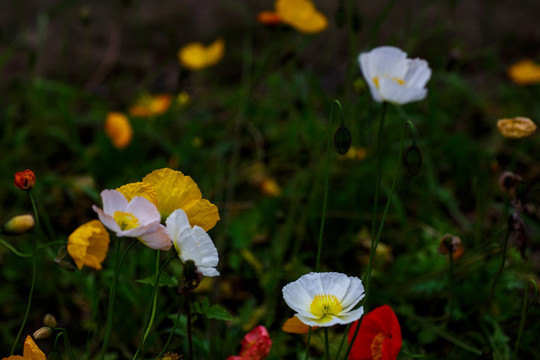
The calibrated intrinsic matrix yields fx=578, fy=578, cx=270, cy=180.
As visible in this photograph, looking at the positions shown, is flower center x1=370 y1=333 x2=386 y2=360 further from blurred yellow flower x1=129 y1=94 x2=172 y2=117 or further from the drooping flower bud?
blurred yellow flower x1=129 y1=94 x2=172 y2=117

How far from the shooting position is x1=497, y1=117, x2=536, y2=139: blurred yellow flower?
1.10 m

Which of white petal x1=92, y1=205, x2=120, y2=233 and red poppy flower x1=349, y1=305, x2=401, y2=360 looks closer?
white petal x1=92, y1=205, x2=120, y2=233

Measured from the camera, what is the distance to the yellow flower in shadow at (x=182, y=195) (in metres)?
0.80

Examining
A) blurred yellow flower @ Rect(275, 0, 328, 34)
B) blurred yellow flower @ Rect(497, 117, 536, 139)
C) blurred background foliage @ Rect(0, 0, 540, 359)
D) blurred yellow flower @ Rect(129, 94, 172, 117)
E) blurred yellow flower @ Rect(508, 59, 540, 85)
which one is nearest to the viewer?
blurred yellow flower @ Rect(497, 117, 536, 139)

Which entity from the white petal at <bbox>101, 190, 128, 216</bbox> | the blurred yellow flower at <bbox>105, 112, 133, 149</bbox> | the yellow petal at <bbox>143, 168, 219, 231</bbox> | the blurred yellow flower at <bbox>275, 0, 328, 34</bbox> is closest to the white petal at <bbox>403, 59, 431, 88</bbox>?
the yellow petal at <bbox>143, 168, 219, 231</bbox>

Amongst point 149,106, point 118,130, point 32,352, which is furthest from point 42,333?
point 149,106

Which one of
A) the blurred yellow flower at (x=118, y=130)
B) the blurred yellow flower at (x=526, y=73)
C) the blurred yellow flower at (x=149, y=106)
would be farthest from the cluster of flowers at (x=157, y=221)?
the blurred yellow flower at (x=526, y=73)

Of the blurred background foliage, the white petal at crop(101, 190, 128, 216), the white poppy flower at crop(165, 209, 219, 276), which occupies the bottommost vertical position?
the blurred background foliage

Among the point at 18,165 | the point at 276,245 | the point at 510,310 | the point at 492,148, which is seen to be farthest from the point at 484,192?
the point at 18,165

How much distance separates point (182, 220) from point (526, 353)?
921mm

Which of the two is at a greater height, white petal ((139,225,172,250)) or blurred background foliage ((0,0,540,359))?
white petal ((139,225,172,250))

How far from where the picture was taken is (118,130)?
1.90 meters

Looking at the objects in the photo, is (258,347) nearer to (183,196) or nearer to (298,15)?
(183,196)

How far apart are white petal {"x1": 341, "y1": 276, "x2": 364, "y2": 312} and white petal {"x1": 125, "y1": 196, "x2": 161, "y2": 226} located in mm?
277
